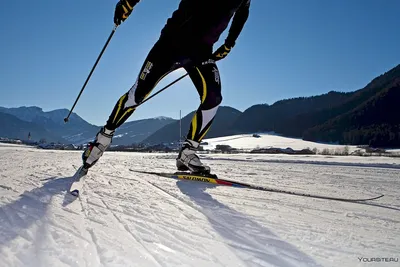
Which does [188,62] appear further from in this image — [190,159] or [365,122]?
[365,122]

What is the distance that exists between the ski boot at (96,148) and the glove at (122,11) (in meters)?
1.23

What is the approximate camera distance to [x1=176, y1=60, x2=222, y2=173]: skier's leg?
3041 mm

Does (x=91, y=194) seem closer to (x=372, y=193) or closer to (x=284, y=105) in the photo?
(x=372, y=193)

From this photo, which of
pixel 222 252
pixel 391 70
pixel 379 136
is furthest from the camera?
pixel 391 70

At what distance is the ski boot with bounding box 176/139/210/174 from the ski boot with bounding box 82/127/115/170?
2.73 ft

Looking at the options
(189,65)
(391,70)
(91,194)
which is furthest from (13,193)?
(391,70)

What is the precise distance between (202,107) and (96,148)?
1227 mm


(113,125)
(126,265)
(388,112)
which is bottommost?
(126,265)

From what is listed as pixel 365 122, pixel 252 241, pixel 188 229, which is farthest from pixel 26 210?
pixel 365 122

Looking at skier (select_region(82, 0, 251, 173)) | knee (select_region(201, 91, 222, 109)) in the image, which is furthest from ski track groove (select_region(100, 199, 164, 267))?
knee (select_region(201, 91, 222, 109))

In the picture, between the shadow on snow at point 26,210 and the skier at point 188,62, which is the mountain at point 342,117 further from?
the shadow on snow at point 26,210

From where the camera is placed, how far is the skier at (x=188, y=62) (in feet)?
9.14

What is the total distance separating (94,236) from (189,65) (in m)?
2.35

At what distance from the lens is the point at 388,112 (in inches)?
3681
